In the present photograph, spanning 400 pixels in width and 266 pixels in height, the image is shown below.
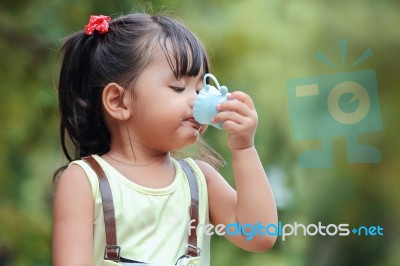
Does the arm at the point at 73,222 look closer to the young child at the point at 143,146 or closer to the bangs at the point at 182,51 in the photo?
the young child at the point at 143,146

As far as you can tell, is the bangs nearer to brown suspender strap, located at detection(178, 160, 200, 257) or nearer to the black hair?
the black hair

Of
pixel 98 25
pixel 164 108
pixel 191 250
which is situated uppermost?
pixel 98 25

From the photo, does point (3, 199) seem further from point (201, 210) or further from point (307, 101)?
point (201, 210)

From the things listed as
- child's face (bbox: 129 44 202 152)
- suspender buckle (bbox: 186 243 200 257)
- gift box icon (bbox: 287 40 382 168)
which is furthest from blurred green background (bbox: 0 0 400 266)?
suspender buckle (bbox: 186 243 200 257)

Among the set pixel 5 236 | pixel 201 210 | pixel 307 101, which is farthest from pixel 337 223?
pixel 201 210

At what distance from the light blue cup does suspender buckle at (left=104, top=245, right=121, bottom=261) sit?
24 cm

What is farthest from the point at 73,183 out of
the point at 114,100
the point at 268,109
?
the point at 268,109

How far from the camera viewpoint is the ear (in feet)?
4.33

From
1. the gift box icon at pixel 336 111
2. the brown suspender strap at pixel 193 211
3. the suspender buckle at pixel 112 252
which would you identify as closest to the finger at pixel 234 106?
the brown suspender strap at pixel 193 211

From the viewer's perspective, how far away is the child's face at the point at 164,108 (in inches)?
50.1

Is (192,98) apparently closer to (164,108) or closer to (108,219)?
(164,108)

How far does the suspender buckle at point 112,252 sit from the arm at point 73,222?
0.03 m

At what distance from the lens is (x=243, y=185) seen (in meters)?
1.28

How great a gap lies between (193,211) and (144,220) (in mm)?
97
